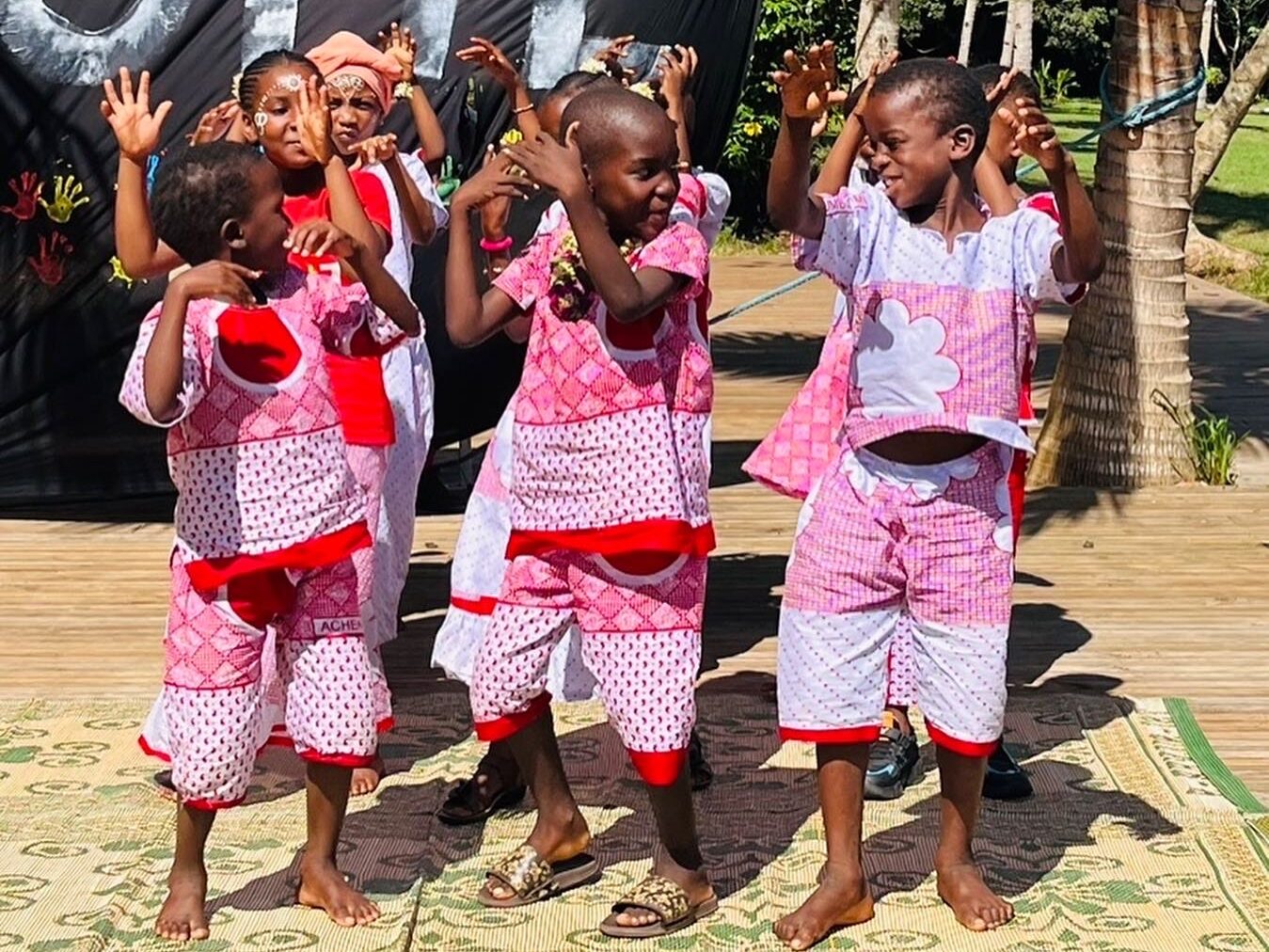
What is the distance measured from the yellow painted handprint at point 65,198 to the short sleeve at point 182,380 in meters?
4.26

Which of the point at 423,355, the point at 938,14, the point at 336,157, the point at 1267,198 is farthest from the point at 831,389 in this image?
the point at 938,14

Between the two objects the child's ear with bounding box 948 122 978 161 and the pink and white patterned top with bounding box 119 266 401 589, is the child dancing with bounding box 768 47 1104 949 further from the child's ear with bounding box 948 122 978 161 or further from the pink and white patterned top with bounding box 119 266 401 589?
the pink and white patterned top with bounding box 119 266 401 589

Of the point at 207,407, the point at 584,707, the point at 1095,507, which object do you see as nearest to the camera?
the point at 207,407

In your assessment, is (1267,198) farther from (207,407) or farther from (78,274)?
(207,407)

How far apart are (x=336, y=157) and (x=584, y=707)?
7.19ft

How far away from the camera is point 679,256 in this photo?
4.28 metres

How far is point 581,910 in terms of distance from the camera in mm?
4516

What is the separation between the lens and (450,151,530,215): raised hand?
432cm

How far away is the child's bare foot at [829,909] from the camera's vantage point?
14.2 feet

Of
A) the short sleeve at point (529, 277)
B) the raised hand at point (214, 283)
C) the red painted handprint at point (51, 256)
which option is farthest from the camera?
the red painted handprint at point (51, 256)

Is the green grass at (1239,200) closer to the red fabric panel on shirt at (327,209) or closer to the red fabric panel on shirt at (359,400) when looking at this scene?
the red fabric panel on shirt at (327,209)

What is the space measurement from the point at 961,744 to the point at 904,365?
791 mm

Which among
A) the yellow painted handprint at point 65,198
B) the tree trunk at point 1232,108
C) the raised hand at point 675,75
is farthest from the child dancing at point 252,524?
the tree trunk at point 1232,108

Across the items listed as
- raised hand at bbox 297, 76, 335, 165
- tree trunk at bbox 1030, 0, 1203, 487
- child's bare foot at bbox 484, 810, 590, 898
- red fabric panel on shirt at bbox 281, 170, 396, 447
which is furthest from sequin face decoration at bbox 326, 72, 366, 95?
tree trunk at bbox 1030, 0, 1203, 487
